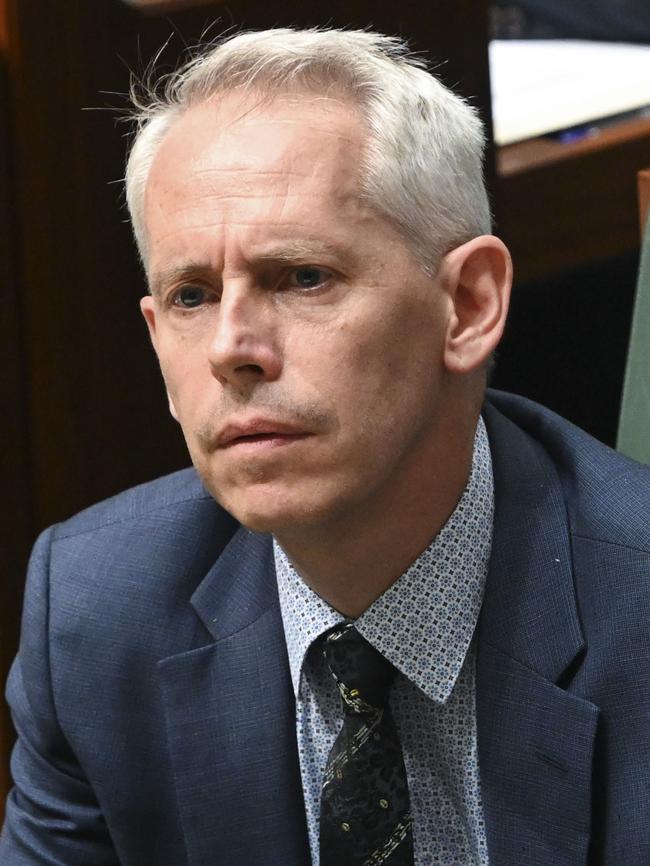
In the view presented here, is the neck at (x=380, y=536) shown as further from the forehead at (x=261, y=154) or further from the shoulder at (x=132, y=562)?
the forehead at (x=261, y=154)

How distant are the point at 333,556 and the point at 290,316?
24 centimetres

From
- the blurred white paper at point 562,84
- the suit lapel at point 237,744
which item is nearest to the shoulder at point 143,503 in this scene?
the suit lapel at point 237,744

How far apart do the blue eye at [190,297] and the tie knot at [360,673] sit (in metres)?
0.33

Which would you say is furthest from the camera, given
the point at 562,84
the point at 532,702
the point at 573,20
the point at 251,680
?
the point at 573,20

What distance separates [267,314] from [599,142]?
1.28 m

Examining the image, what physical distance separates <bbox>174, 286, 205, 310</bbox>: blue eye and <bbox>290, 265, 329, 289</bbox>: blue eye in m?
0.09

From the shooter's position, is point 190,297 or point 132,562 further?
point 132,562

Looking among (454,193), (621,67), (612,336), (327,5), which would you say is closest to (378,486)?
(454,193)

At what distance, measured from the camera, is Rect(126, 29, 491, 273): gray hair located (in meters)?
1.34

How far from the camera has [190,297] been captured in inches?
53.5

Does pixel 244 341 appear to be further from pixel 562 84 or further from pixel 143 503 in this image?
pixel 562 84

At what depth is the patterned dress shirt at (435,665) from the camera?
4.71 feet

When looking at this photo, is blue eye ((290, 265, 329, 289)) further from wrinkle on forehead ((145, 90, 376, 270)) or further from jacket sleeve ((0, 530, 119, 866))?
jacket sleeve ((0, 530, 119, 866))

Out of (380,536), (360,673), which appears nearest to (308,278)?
(380,536)
